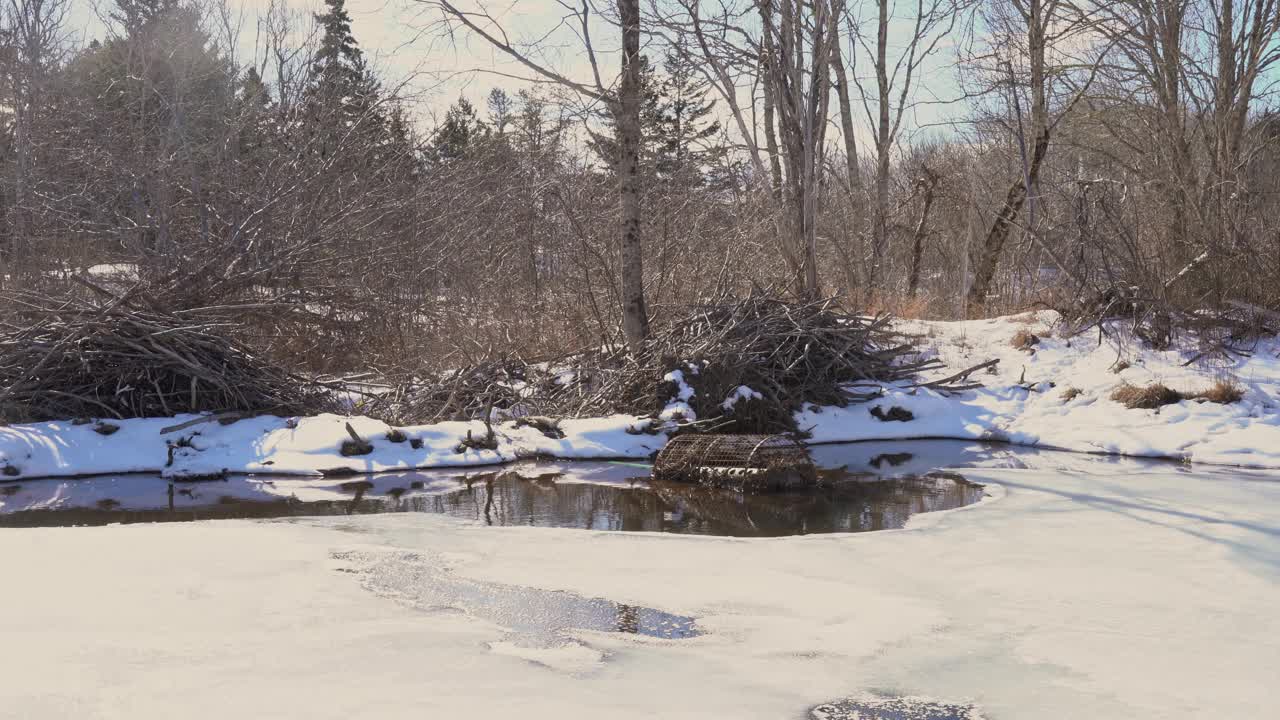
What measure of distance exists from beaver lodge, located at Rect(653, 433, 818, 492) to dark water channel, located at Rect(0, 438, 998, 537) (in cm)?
22

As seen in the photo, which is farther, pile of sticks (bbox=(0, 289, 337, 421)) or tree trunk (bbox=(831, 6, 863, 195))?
tree trunk (bbox=(831, 6, 863, 195))

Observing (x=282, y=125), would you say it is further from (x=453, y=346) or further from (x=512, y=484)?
(x=512, y=484)

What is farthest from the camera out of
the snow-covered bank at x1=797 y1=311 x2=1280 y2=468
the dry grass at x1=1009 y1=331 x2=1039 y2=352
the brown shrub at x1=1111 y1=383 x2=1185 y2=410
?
the dry grass at x1=1009 y1=331 x2=1039 y2=352

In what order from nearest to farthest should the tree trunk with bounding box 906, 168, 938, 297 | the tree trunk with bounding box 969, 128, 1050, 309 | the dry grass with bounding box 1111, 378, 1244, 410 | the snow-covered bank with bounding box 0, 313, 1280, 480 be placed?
the snow-covered bank with bounding box 0, 313, 1280, 480
the dry grass with bounding box 1111, 378, 1244, 410
the tree trunk with bounding box 969, 128, 1050, 309
the tree trunk with bounding box 906, 168, 938, 297

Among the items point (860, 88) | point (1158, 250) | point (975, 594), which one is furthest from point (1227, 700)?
point (860, 88)

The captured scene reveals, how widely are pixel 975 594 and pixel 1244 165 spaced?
11.9m

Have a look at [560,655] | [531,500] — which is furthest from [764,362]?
[560,655]

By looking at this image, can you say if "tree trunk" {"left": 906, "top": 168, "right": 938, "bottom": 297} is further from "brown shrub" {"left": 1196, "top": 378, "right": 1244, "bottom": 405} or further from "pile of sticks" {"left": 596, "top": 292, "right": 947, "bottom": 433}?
"brown shrub" {"left": 1196, "top": 378, "right": 1244, "bottom": 405}

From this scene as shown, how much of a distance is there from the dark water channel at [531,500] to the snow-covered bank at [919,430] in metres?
0.41

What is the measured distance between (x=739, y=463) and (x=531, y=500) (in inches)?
72.7

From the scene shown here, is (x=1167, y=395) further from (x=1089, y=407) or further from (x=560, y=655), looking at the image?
(x=560, y=655)

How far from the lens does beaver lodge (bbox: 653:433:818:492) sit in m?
8.74

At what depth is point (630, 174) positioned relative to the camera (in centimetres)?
1232

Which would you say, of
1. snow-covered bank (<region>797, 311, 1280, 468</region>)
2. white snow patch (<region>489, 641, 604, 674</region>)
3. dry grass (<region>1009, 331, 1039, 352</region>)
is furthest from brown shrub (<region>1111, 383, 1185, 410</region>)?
white snow patch (<region>489, 641, 604, 674</region>)
